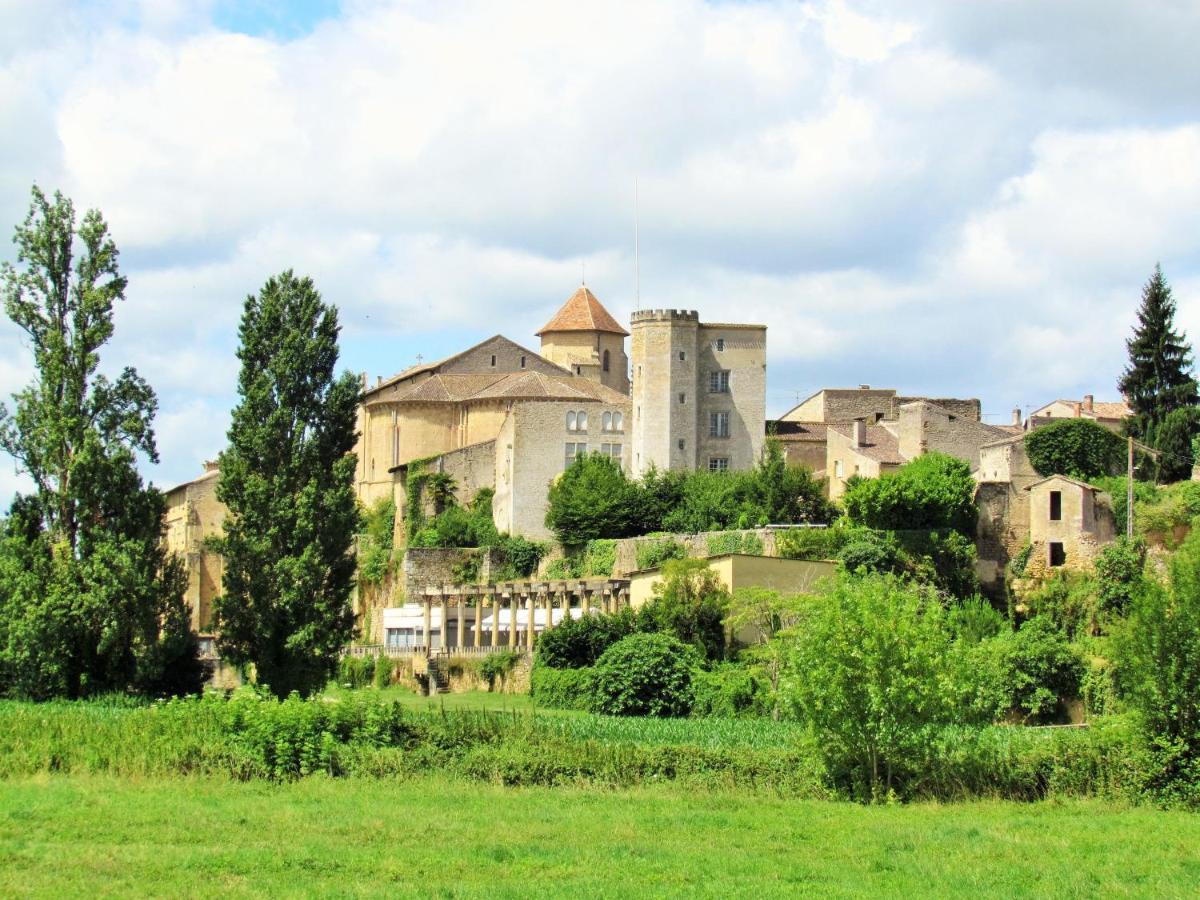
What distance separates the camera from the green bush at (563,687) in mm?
Result: 43656

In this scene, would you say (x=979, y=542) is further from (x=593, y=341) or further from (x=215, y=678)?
(x=593, y=341)

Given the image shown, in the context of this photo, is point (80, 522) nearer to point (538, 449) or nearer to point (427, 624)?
point (427, 624)

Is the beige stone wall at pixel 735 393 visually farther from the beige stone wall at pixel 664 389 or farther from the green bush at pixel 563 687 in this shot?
the green bush at pixel 563 687

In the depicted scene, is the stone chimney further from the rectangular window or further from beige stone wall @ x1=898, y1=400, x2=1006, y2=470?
the rectangular window

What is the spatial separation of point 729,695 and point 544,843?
65.8ft

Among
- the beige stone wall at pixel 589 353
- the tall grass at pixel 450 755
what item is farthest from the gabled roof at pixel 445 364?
the tall grass at pixel 450 755

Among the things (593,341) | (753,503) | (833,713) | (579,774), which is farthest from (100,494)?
(593,341)

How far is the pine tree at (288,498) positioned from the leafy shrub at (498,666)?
457 inches

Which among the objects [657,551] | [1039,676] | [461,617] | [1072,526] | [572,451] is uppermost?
[572,451]

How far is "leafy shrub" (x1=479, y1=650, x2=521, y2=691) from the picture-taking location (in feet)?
167

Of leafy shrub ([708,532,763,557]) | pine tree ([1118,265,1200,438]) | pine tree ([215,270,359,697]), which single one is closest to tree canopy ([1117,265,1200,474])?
pine tree ([1118,265,1200,438])

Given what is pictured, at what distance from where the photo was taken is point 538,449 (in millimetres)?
66750

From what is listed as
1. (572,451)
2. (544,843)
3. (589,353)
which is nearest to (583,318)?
(589,353)

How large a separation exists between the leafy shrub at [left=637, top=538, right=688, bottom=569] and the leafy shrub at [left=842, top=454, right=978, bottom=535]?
18.7ft
